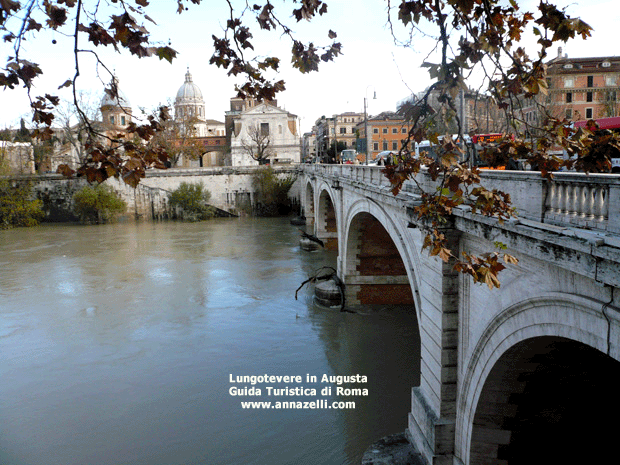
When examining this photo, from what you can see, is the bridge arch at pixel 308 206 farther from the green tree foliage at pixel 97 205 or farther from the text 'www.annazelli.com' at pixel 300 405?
the text 'www.annazelli.com' at pixel 300 405

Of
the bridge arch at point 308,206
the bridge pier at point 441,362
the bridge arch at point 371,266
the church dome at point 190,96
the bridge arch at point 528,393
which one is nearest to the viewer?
the bridge arch at point 528,393

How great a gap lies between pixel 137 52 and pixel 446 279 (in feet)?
16.1

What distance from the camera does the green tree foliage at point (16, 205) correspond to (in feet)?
124

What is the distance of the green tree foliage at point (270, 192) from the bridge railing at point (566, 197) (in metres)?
37.2

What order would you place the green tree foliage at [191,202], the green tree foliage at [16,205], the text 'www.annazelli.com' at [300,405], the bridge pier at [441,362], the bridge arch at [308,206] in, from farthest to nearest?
the green tree foliage at [191,202] < the green tree foliage at [16,205] < the bridge arch at [308,206] < the text 'www.annazelli.com' at [300,405] < the bridge pier at [441,362]

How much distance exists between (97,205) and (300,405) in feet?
108

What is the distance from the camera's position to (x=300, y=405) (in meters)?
10.4

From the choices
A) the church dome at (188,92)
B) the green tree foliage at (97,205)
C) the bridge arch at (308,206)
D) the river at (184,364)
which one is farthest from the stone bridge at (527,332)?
the church dome at (188,92)

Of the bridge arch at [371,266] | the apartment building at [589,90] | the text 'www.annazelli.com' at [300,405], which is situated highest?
the apartment building at [589,90]

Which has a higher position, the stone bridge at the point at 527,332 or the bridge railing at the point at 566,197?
the bridge railing at the point at 566,197

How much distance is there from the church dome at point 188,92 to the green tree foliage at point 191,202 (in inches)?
1495

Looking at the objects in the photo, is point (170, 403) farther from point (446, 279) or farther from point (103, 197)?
point (103, 197)

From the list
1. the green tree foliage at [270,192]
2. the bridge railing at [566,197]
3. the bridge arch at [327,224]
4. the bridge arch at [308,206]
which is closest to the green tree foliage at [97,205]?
the green tree foliage at [270,192]

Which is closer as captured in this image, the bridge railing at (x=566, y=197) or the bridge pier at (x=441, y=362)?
the bridge railing at (x=566, y=197)
